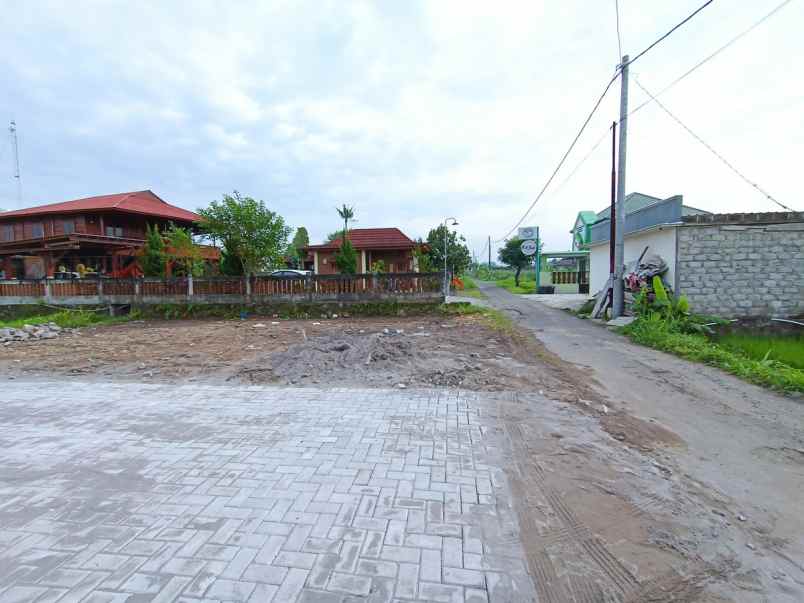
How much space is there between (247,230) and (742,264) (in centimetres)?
1715

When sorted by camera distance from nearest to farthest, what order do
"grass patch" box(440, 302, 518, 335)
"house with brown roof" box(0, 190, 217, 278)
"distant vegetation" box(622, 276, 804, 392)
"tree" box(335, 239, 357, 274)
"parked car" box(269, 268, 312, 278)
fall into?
"distant vegetation" box(622, 276, 804, 392), "grass patch" box(440, 302, 518, 335), "parked car" box(269, 268, 312, 278), "tree" box(335, 239, 357, 274), "house with brown roof" box(0, 190, 217, 278)

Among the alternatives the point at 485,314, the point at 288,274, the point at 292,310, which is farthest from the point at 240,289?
the point at 485,314

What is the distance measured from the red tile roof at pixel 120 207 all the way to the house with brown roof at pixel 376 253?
860cm

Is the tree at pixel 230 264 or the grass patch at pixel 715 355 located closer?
the grass patch at pixel 715 355

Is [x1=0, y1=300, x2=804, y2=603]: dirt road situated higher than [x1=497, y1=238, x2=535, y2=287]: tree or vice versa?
[x1=497, y1=238, x2=535, y2=287]: tree

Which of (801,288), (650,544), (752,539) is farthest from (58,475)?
(801,288)

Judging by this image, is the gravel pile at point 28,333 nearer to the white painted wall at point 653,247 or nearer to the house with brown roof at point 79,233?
the house with brown roof at point 79,233

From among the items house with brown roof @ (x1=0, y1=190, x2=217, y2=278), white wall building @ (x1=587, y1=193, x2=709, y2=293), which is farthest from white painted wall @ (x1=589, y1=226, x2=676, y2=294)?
house with brown roof @ (x1=0, y1=190, x2=217, y2=278)

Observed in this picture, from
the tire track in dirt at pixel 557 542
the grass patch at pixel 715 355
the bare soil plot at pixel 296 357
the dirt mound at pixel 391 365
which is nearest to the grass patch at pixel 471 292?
the bare soil plot at pixel 296 357

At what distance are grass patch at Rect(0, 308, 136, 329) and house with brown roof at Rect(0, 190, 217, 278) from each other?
9.27 meters

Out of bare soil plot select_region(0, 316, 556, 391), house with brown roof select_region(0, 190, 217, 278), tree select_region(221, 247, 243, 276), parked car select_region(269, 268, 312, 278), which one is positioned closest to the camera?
bare soil plot select_region(0, 316, 556, 391)

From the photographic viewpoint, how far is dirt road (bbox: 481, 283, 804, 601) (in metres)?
2.10

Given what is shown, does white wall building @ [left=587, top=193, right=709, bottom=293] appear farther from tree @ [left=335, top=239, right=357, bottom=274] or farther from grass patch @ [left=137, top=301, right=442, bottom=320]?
tree @ [left=335, top=239, right=357, bottom=274]

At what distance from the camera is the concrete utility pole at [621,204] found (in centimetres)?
1088
